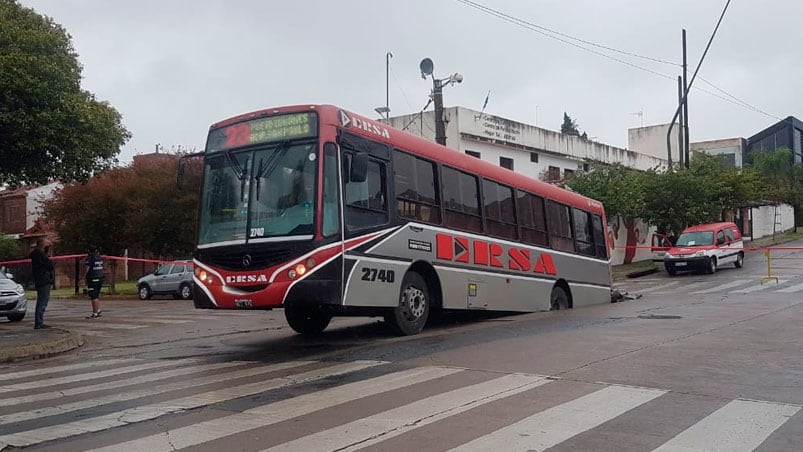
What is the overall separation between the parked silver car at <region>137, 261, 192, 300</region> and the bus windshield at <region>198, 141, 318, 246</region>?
746 inches

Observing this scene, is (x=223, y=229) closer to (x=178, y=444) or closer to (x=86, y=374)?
(x=86, y=374)

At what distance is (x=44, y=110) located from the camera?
15.5 meters

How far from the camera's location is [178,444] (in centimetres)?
541

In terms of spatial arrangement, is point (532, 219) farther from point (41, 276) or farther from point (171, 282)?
point (171, 282)

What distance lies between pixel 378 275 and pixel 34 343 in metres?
5.82

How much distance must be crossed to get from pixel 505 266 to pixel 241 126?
606 cm

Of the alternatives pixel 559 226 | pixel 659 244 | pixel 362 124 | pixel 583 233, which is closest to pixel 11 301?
pixel 362 124

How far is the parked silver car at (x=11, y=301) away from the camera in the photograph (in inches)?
688

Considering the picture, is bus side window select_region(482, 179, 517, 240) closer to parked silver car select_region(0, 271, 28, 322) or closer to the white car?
parked silver car select_region(0, 271, 28, 322)

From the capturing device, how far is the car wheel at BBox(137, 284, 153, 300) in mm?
29344

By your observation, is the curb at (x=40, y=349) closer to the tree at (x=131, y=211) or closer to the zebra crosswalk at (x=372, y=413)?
the zebra crosswalk at (x=372, y=413)

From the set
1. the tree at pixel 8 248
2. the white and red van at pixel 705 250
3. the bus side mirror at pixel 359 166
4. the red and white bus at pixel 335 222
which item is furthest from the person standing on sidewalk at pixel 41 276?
the tree at pixel 8 248

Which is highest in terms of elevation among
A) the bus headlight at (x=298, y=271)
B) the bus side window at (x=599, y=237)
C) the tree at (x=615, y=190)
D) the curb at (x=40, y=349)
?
the tree at (x=615, y=190)

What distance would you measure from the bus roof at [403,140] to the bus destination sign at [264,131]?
95 mm
